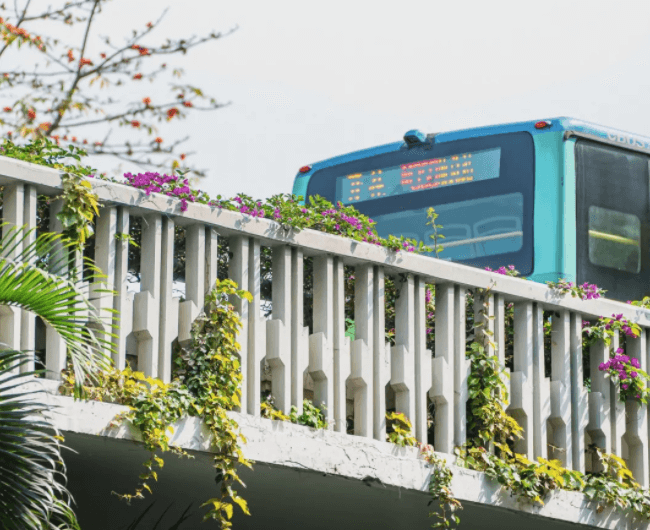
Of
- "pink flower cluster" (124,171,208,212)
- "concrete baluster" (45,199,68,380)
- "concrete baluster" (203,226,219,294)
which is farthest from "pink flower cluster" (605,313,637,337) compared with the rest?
"concrete baluster" (45,199,68,380)

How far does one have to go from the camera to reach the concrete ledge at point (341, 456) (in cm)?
497

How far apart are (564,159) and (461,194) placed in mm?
1004

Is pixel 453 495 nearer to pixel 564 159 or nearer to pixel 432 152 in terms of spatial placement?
pixel 564 159

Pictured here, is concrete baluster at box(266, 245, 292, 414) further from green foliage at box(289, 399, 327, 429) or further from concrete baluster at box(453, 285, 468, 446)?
concrete baluster at box(453, 285, 468, 446)

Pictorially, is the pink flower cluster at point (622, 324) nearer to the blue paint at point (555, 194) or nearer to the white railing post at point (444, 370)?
the white railing post at point (444, 370)

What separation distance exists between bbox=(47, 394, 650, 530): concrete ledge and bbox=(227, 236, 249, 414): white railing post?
26 cm

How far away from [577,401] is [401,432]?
1.44m

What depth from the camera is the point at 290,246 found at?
6141mm

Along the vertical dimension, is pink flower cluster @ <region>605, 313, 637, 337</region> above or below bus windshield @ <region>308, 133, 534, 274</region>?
below

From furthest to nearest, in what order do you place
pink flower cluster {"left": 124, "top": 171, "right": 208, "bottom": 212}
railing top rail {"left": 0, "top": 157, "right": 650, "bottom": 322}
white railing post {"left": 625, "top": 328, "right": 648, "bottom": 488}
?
white railing post {"left": 625, "top": 328, "right": 648, "bottom": 488} → pink flower cluster {"left": 124, "top": 171, "right": 208, "bottom": 212} → railing top rail {"left": 0, "top": 157, "right": 650, "bottom": 322}

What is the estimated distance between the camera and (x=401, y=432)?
6.39 metres

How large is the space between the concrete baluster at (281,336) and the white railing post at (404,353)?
75 centimetres

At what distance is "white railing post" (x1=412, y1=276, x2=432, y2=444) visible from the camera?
257 inches

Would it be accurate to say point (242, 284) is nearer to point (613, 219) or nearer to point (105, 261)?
point (105, 261)
